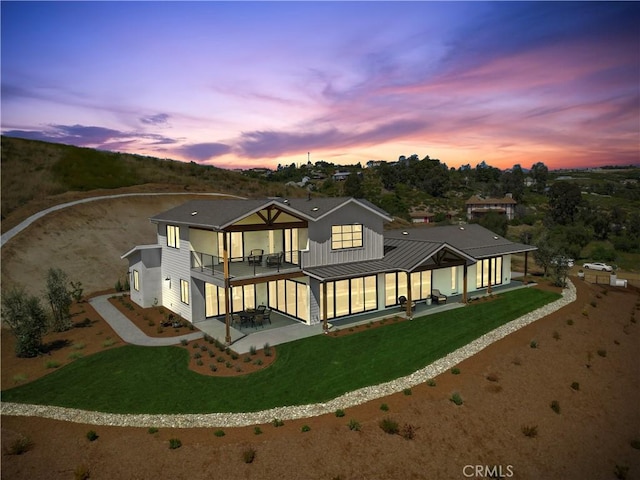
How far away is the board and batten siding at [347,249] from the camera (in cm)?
2164

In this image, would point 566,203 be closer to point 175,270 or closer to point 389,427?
point 175,270

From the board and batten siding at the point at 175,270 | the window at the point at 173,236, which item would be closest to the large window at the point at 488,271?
the board and batten siding at the point at 175,270

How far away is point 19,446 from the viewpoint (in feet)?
38.4

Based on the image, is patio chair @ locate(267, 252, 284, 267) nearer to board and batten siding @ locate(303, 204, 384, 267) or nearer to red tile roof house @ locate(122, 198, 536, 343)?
red tile roof house @ locate(122, 198, 536, 343)

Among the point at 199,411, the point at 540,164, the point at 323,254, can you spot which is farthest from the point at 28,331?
the point at 540,164

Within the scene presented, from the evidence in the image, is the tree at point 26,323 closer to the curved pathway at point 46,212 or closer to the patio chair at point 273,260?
the patio chair at point 273,260

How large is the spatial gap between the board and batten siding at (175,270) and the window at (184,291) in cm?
22

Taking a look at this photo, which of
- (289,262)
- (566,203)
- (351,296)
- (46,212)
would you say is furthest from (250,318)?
(566,203)

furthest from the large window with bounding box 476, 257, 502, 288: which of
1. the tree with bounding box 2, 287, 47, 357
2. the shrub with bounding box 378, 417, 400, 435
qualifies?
the tree with bounding box 2, 287, 47, 357

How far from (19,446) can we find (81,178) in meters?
52.0

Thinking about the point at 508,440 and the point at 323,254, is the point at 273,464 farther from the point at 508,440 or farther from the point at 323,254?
the point at 323,254

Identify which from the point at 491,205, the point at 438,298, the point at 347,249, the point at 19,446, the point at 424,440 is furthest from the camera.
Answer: the point at 491,205

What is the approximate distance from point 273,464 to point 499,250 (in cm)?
2214

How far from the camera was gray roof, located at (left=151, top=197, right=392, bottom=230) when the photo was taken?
1928 cm
